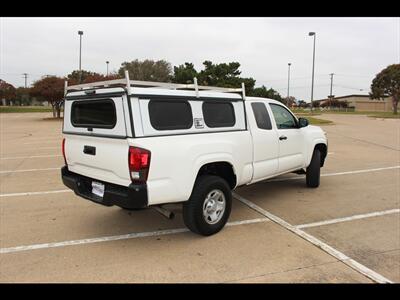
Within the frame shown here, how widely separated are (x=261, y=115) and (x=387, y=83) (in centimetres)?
5626

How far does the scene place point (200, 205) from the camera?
14.3 ft

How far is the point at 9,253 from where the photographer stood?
4.07 m

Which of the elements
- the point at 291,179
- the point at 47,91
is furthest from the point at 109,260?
the point at 47,91

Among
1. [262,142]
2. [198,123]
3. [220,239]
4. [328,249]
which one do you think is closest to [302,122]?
[262,142]

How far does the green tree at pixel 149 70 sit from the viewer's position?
48625 millimetres

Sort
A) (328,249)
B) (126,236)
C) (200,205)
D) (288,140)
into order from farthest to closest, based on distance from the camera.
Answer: (288,140) < (126,236) < (200,205) < (328,249)

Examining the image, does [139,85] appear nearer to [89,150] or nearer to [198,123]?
[198,123]

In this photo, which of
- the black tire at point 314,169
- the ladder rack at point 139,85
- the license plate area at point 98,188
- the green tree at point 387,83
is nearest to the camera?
the ladder rack at point 139,85

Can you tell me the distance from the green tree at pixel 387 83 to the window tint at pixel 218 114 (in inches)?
2198

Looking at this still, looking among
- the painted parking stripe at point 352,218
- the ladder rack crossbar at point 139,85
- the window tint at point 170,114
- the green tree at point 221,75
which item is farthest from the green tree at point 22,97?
the painted parking stripe at point 352,218

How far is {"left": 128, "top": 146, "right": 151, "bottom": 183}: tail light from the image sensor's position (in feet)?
12.4

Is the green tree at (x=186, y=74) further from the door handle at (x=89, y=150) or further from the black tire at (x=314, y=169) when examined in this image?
the door handle at (x=89, y=150)

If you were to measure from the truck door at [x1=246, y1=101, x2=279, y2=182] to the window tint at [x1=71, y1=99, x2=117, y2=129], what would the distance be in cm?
215
